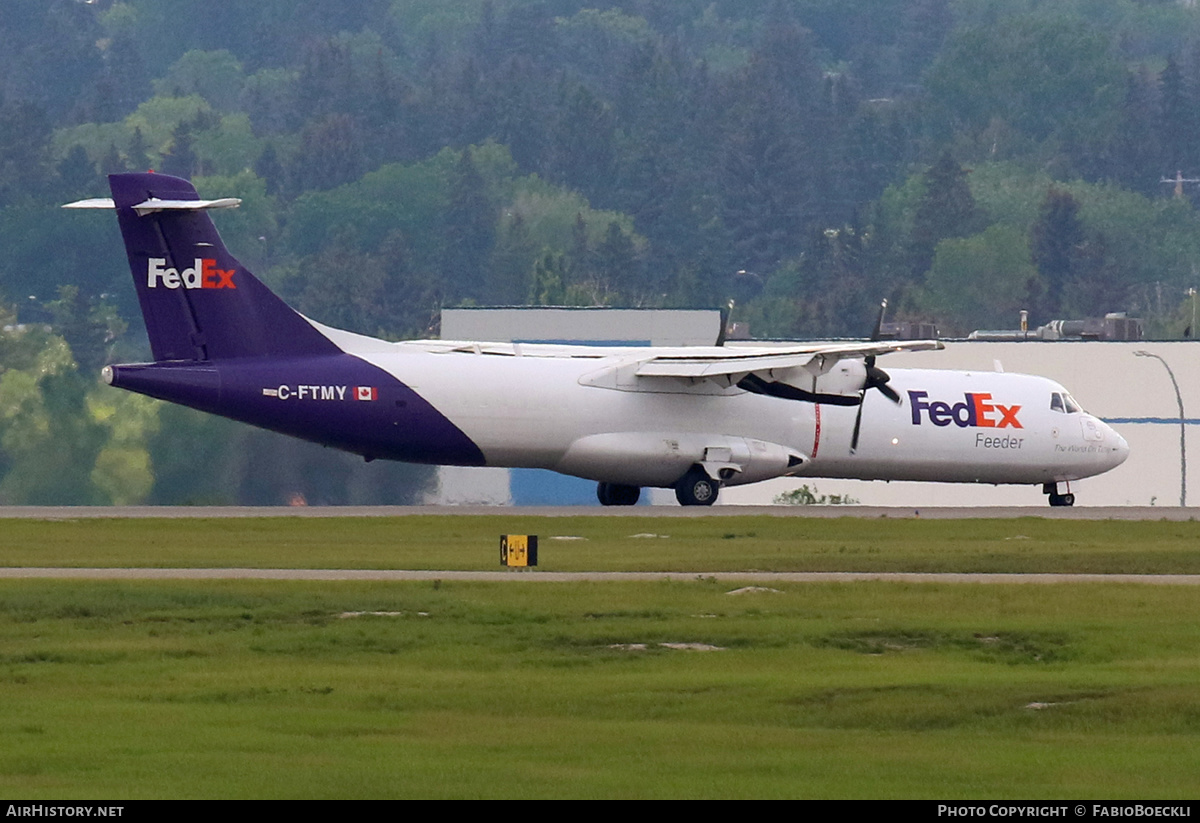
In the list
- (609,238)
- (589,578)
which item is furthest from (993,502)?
(609,238)

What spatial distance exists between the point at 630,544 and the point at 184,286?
11492 millimetres

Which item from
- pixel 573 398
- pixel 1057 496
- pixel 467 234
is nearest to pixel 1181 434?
pixel 1057 496

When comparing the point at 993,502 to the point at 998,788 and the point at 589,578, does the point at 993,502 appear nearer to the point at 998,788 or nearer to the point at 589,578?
the point at 589,578

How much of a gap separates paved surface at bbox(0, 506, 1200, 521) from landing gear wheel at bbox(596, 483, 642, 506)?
1.29m

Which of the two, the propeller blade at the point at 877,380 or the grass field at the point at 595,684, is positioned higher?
the propeller blade at the point at 877,380

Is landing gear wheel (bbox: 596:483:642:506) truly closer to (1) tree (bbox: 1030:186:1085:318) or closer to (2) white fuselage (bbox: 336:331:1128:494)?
(2) white fuselage (bbox: 336:331:1128:494)

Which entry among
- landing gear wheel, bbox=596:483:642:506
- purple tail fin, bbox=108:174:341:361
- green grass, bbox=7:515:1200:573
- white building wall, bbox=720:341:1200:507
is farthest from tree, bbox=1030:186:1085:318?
purple tail fin, bbox=108:174:341:361

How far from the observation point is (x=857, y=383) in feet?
158

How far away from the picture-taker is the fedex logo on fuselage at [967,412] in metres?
49.5

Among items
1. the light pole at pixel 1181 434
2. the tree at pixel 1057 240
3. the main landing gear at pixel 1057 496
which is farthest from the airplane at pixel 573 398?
the tree at pixel 1057 240

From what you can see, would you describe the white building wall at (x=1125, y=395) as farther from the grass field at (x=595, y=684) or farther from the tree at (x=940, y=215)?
the tree at (x=940, y=215)

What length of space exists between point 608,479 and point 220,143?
426 ft

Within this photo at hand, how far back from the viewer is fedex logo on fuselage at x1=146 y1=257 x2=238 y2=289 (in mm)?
45031

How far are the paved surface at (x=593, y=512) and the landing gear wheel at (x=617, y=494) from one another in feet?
4.24
